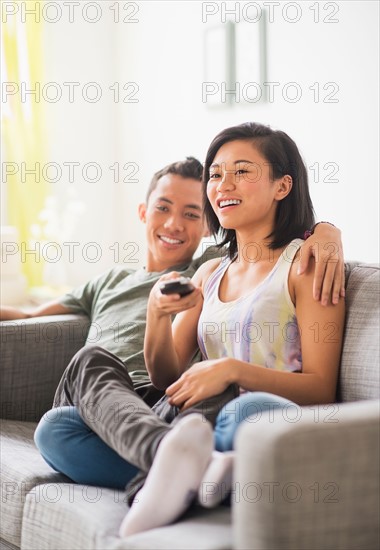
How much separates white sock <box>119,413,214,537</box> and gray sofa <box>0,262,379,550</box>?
0.06ft

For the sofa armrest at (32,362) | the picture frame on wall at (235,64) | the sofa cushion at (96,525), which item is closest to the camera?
the sofa cushion at (96,525)

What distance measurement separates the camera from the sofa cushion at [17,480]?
1.67 metres

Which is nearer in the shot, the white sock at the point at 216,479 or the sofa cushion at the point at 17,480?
the white sock at the point at 216,479

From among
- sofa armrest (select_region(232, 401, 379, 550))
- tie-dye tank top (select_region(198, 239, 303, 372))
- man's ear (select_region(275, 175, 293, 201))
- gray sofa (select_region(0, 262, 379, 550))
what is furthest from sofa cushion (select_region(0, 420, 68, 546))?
man's ear (select_region(275, 175, 293, 201))

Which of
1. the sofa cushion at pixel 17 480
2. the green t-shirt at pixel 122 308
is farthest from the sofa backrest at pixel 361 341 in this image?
the sofa cushion at pixel 17 480

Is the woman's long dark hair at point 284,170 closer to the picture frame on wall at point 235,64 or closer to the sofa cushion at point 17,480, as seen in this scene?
the sofa cushion at point 17,480

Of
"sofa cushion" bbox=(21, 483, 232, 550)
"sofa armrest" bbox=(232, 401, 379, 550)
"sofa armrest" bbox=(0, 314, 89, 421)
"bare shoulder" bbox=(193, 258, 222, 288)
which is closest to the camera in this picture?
"sofa armrest" bbox=(232, 401, 379, 550)

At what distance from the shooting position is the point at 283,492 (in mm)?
1176

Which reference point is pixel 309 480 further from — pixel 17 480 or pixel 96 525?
pixel 17 480

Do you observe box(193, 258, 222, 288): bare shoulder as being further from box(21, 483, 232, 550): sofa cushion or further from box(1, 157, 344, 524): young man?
box(21, 483, 232, 550): sofa cushion

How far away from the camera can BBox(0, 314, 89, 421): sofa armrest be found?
219cm

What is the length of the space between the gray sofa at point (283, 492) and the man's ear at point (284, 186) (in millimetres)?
234

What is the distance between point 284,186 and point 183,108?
2344 millimetres

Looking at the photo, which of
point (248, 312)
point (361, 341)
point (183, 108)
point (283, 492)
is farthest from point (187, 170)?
point (183, 108)
